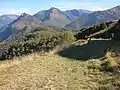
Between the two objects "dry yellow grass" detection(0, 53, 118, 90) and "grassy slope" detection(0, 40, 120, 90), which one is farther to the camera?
"dry yellow grass" detection(0, 53, 118, 90)

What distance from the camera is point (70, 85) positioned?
631 inches

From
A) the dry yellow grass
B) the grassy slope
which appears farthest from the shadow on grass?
the grassy slope

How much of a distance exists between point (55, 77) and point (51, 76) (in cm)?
46

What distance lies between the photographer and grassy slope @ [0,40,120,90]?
52.0 ft

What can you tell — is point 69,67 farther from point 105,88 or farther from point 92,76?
point 105,88

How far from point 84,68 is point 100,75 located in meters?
2.55

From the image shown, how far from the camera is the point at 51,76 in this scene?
18547 millimetres

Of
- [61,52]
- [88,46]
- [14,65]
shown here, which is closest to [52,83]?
[14,65]

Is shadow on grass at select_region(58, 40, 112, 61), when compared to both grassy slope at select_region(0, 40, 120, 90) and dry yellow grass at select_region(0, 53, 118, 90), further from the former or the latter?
grassy slope at select_region(0, 40, 120, 90)

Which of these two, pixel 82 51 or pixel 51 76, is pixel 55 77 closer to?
pixel 51 76

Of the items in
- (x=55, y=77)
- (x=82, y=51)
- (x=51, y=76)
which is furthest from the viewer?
(x=82, y=51)

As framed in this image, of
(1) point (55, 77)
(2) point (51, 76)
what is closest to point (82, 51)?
(2) point (51, 76)

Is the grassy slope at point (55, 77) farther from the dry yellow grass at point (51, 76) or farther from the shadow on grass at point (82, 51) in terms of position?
the shadow on grass at point (82, 51)

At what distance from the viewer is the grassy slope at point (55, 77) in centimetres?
1584
